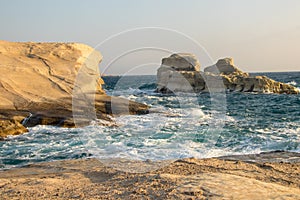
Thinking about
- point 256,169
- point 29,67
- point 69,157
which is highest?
point 29,67

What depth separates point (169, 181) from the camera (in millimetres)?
5961

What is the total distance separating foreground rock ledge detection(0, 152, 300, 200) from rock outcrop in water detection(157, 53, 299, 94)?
1691 inches

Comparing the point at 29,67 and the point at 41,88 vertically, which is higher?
the point at 29,67

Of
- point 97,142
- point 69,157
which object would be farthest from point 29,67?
point 69,157

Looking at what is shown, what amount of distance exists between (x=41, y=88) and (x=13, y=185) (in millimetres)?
18667

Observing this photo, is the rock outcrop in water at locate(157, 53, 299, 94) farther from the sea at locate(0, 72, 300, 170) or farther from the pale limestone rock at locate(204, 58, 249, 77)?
the sea at locate(0, 72, 300, 170)

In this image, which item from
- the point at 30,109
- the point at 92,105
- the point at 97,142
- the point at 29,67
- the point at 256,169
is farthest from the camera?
the point at 29,67

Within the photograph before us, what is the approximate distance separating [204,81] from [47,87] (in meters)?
36.8

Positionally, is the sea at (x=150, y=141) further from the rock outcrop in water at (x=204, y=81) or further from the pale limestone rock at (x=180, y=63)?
the pale limestone rock at (x=180, y=63)

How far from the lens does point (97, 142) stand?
1391cm

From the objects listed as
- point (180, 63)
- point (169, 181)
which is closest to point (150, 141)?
point (169, 181)

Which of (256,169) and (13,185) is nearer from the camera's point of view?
(13,185)

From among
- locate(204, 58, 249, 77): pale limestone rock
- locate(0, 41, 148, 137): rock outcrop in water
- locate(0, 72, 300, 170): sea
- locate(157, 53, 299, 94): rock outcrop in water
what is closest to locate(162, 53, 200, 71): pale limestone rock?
locate(157, 53, 299, 94): rock outcrop in water

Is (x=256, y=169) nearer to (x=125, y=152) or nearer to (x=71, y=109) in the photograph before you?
(x=125, y=152)
